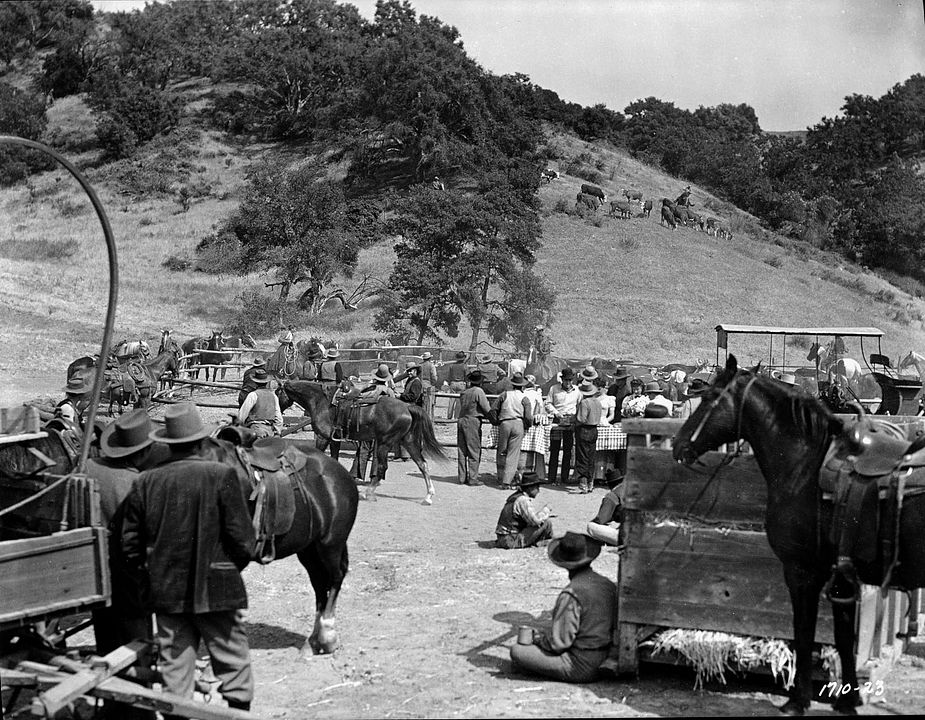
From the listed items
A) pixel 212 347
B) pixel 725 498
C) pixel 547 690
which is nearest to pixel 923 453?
pixel 725 498

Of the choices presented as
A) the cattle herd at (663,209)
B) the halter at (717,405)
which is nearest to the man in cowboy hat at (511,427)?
the halter at (717,405)

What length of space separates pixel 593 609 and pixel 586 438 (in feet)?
29.8

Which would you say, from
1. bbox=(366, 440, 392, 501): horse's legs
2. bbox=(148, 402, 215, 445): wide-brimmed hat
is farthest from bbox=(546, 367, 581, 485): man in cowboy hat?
bbox=(148, 402, 215, 445): wide-brimmed hat

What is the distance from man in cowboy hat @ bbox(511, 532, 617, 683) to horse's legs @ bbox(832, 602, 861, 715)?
4.67 ft

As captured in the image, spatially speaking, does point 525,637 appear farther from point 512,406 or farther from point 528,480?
point 512,406

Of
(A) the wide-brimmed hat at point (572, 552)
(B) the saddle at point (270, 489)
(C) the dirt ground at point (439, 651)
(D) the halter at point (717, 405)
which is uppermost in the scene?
(D) the halter at point (717, 405)

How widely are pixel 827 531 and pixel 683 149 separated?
79.1m

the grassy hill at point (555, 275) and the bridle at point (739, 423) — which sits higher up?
the grassy hill at point (555, 275)

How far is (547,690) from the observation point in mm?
6371

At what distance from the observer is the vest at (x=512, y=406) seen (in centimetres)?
1544

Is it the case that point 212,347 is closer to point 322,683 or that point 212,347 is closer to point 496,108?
point 322,683

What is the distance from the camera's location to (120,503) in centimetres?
602

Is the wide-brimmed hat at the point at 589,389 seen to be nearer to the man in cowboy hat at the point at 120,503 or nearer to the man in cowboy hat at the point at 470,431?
the man in cowboy hat at the point at 470,431

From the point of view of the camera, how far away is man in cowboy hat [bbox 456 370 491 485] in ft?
51.2
